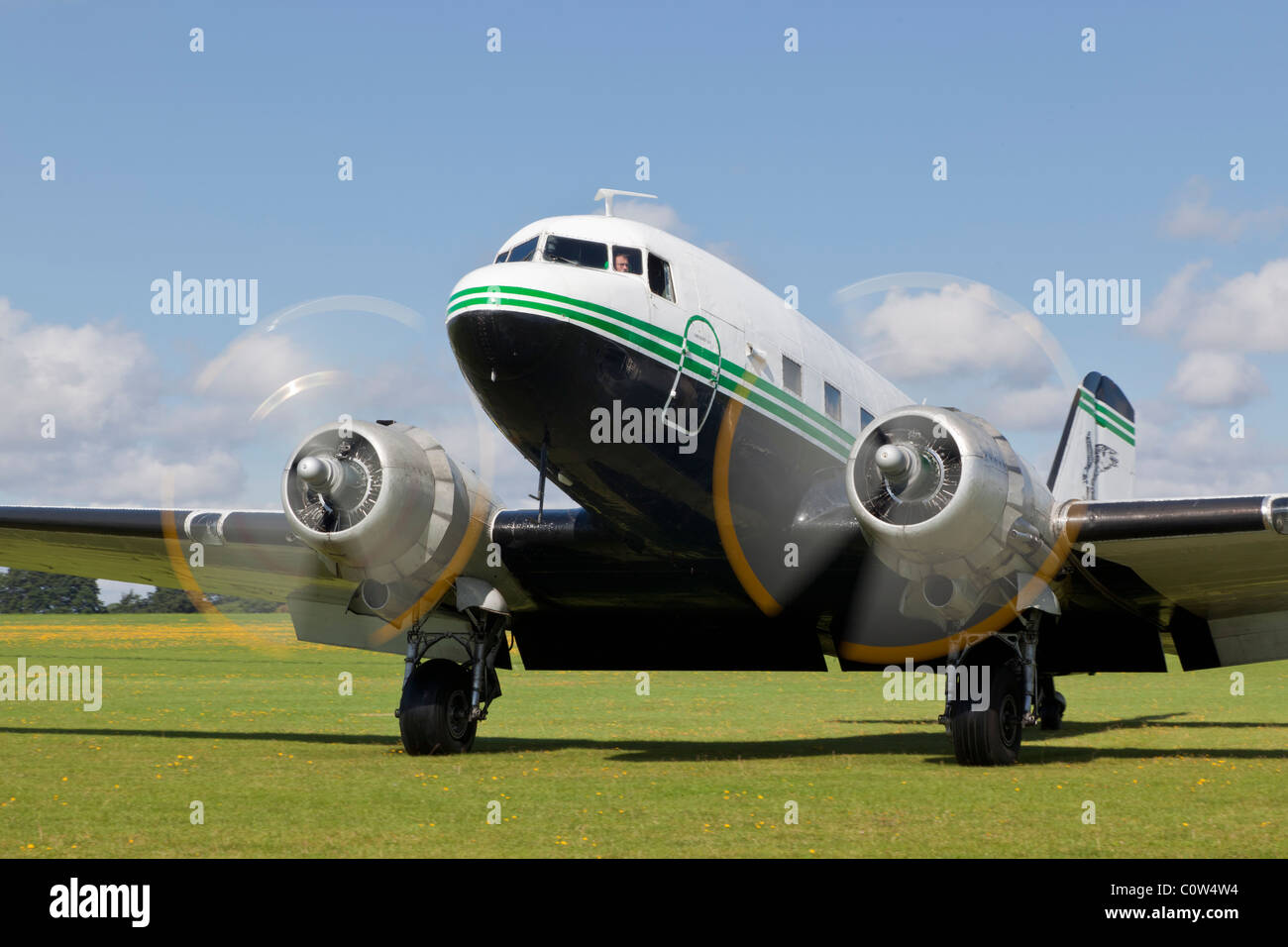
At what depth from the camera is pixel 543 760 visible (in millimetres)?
16719

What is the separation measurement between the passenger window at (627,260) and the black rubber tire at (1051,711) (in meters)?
12.1

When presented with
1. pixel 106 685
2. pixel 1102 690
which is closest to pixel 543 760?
pixel 106 685

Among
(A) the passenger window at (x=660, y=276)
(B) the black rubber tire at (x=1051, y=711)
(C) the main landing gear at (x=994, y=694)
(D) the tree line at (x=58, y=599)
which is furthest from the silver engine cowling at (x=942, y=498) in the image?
(D) the tree line at (x=58, y=599)

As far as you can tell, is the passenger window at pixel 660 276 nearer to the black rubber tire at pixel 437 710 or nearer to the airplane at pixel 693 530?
the airplane at pixel 693 530

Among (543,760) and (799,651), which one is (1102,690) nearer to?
(799,651)

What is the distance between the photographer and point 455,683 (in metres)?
17.7

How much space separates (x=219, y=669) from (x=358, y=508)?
32.7 metres

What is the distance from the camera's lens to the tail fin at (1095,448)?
2444 cm

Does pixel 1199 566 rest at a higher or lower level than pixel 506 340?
lower

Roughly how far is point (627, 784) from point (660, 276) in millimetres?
5559

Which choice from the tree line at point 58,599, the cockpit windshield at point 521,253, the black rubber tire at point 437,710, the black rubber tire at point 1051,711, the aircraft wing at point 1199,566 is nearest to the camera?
the cockpit windshield at point 521,253

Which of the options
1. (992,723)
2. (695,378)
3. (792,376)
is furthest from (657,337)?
(992,723)

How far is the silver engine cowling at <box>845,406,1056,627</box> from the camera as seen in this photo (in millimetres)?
13820

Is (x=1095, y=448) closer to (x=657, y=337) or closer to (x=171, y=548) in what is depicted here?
(x=657, y=337)
